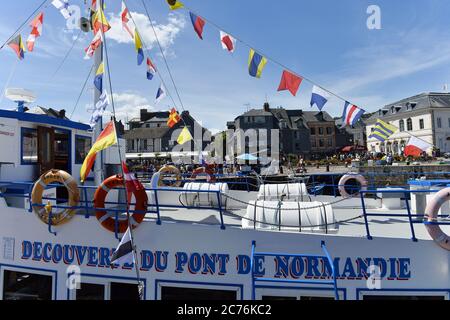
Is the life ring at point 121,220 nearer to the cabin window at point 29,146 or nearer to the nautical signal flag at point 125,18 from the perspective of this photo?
the cabin window at point 29,146

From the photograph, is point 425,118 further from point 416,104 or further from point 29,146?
point 29,146

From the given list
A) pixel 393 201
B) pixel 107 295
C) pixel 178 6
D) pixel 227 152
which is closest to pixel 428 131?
pixel 227 152

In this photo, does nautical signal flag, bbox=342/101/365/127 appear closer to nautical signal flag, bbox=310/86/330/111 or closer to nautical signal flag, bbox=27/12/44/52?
nautical signal flag, bbox=310/86/330/111

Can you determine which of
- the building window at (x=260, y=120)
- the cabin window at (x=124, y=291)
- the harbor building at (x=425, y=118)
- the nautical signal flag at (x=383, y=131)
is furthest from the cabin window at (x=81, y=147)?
the building window at (x=260, y=120)

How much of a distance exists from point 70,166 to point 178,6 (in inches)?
211

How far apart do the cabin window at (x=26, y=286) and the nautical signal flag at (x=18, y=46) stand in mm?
6445

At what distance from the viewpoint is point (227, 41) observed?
8.34 metres

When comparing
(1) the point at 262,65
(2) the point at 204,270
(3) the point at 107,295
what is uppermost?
(1) the point at 262,65

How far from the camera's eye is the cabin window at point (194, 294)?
5.12 meters

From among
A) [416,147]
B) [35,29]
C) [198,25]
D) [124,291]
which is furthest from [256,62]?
[35,29]
